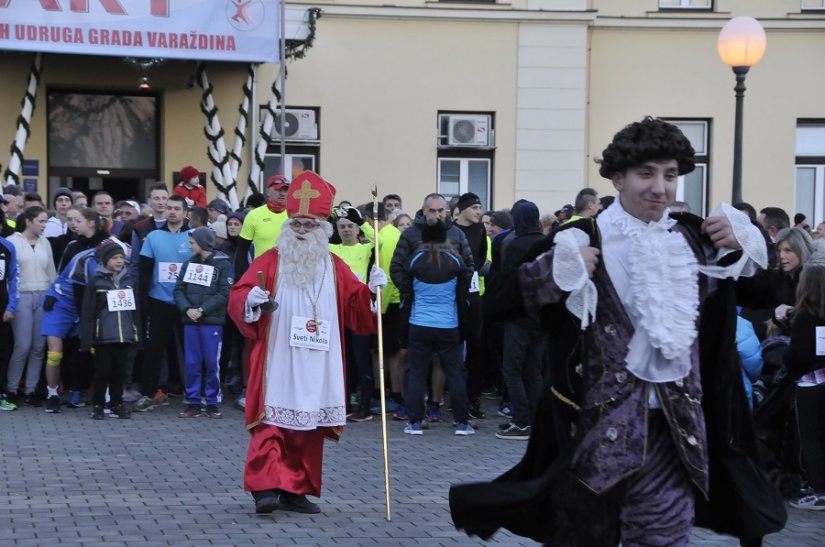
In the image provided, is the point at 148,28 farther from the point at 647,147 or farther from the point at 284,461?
the point at 647,147

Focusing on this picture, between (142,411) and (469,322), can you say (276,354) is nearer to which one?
(469,322)

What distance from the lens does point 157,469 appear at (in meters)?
9.79

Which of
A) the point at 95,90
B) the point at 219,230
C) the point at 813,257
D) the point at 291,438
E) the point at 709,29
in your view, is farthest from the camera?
the point at 709,29

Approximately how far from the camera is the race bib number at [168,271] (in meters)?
13.1

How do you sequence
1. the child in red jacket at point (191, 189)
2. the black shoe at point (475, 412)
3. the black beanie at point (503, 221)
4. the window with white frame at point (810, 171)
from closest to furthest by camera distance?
1. the black shoe at point (475, 412)
2. the black beanie at point (503, 221)
3. the child in red jacket at point (191, 189)
4. the window with white frame at point (810, 171)

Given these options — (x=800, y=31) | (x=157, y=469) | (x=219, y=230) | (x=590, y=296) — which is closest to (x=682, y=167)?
(x=590, y=296)

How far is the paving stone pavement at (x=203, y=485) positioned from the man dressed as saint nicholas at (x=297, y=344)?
29 cm

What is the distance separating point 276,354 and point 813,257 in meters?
3.57

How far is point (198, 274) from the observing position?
12578 millimetres

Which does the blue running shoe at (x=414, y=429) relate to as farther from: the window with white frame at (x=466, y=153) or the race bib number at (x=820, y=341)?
the window with white frame at (x=466, y=153)

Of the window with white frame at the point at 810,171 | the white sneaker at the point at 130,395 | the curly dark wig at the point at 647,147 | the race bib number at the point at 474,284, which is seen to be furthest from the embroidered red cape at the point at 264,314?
the window with white frame at the point at 810,171

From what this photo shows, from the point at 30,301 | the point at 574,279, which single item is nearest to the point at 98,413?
the point at 30,301

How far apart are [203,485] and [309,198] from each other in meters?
2.15

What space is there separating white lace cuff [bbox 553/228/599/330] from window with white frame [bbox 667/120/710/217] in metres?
17.7
